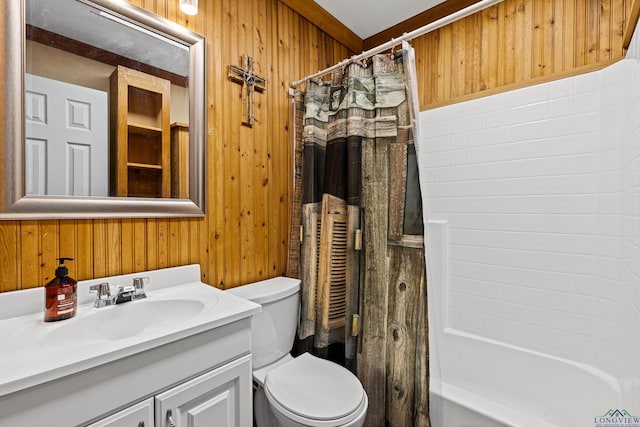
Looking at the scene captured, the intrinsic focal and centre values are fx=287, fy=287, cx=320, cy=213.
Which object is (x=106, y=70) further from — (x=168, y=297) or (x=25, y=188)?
(x=168, y=297)

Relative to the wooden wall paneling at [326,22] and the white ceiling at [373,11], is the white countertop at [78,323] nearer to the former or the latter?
the wooden wall paneling at [326,22]

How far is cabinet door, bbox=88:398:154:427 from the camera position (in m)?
0.74

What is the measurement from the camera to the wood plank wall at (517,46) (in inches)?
57.6

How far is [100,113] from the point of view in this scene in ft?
3.64

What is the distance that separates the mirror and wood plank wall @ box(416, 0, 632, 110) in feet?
5.05

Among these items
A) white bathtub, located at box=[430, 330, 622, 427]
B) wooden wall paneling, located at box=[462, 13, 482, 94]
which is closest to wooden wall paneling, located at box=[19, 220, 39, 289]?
white bathtub, located at box=[430, 330, 622, 427]

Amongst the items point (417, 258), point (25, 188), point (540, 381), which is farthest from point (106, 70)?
point (540, 381)

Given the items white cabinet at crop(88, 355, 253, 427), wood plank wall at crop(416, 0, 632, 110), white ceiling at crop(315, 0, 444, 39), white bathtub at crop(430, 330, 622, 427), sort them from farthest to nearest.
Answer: white ceiling at crop(315, 0, 444, 39)
wood plank wall at crop(416, 0, 632, 110)
white bathtub at crop(430, 330, 622, 427)
white cabinet at crop(88, 355, 253, 427)

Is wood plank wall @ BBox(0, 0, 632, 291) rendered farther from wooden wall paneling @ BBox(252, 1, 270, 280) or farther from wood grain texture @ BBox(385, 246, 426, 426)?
wood grain texture @ BBox(385, 246, 426, 426)

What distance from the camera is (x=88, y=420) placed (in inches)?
27.8

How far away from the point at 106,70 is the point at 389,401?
1.87 m

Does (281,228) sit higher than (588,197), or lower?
lower

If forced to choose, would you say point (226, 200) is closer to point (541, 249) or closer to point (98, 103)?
point (98, 103)

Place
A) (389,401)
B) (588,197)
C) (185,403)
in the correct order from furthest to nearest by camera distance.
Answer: (588,197), (389,401), (185,403)
